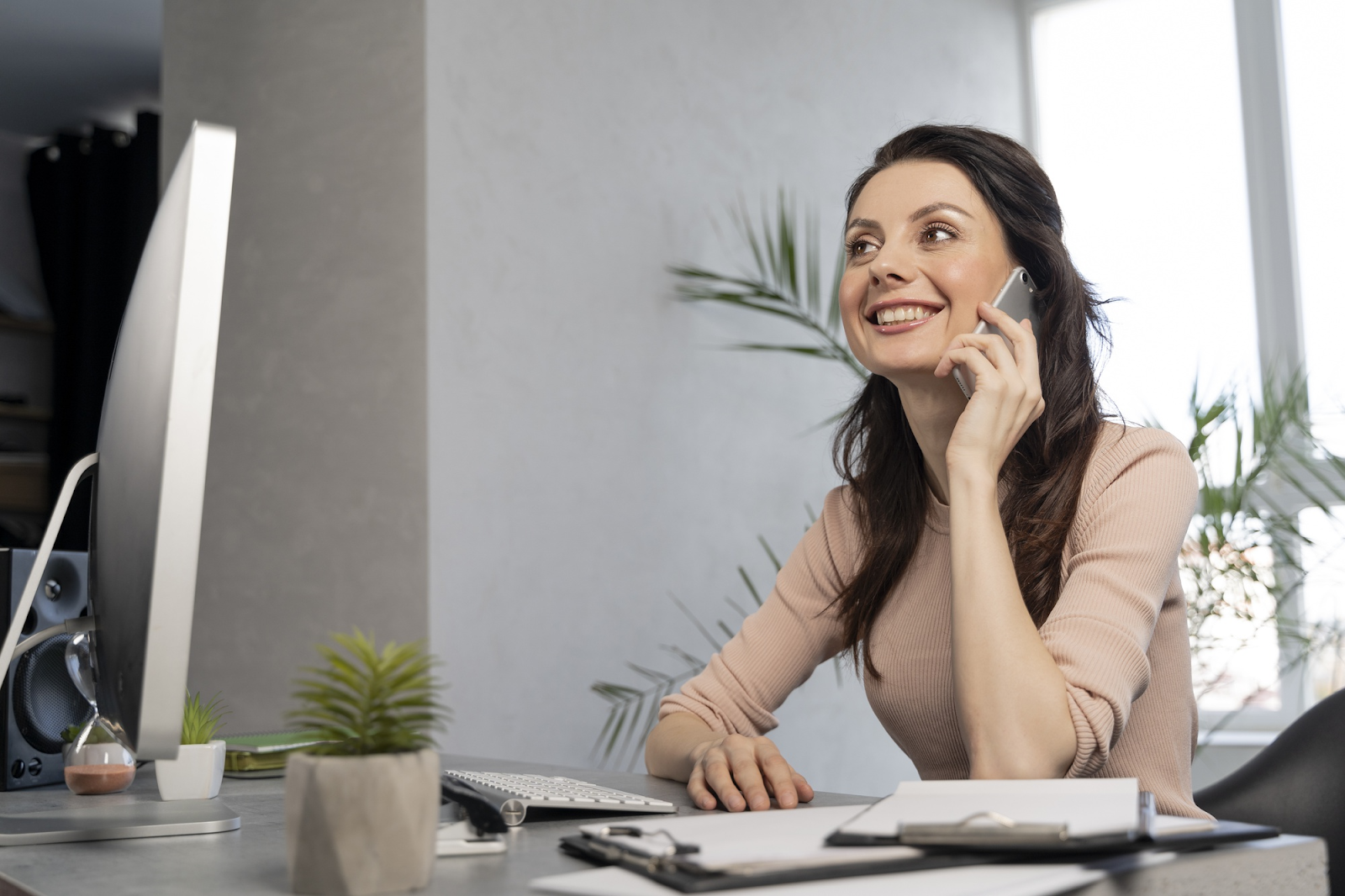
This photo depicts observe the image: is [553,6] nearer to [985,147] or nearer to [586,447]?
[586,447]

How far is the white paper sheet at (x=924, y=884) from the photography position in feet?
1.90

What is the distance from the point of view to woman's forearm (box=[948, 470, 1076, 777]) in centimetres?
107

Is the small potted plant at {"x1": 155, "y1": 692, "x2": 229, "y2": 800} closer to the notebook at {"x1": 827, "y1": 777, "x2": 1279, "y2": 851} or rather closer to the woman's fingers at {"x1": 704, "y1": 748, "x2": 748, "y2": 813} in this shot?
Answer: the woman's fingers at {"x1": 704, "y1": 748, "x2": 748, "y2": 813}

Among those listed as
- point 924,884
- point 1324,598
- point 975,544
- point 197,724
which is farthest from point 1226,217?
point 924,884

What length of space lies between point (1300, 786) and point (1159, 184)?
317cm

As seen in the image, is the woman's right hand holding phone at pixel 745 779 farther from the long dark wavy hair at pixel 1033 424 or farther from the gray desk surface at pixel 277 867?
the long dark wavy hair at pixel 1033 424

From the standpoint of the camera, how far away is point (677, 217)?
306 cm

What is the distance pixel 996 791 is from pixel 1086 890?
0.15 m

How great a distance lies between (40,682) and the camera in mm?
1312

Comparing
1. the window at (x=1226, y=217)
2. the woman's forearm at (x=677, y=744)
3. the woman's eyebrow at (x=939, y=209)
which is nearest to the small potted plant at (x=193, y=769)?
the woman's forearm at (x=677, y=744)

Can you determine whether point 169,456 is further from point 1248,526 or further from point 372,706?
point 1248,526

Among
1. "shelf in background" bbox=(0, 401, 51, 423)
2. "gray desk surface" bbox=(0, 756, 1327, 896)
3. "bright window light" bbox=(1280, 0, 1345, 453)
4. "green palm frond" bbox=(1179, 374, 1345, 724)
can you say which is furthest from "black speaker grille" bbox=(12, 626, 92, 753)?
"shelf in background" bbox=(0, 401, 51, 423)

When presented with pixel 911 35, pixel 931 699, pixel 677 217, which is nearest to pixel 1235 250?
pixel 911 35

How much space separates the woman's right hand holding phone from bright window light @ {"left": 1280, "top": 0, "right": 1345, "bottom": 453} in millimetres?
3452
